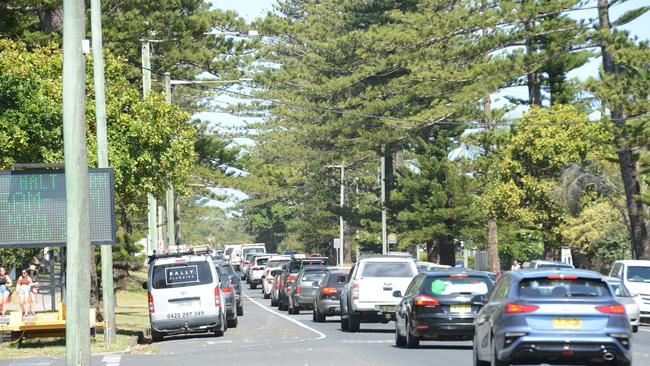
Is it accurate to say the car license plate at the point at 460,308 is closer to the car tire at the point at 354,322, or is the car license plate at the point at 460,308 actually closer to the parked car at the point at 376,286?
the parked car at the point at 376,286

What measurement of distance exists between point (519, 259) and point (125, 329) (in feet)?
174

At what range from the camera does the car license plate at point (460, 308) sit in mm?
23906

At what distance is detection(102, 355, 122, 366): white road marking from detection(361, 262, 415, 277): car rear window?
8350mm

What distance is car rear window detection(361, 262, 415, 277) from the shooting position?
30.9m

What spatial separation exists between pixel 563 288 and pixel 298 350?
8425mm

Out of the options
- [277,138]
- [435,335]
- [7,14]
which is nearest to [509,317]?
[435,335]

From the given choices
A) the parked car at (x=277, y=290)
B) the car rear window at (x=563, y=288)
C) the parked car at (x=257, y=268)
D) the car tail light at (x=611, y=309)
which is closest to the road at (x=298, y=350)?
the car rear window at (x=563, y=288)

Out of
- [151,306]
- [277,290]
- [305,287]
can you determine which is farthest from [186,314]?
[277,290]

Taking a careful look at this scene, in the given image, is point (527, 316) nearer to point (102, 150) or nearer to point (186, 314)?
point (102, 150)

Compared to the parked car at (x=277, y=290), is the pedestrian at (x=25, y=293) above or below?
above

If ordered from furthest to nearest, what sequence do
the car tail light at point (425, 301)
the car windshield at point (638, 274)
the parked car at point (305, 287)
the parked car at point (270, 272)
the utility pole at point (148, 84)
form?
the parked car at point (270, 272) → the parked car at point (305, 287) → the utility pole at point (148, 84) → the car windshield at point (638, 274) → the car tail light at point (425, 301)

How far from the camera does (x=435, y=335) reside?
78.8 ft

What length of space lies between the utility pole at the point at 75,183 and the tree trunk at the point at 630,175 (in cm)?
3990

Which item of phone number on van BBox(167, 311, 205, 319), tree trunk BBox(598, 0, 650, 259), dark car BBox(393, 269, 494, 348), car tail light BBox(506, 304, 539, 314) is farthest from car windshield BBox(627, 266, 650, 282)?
car tail light BBox(506, 304, 539, 314)
